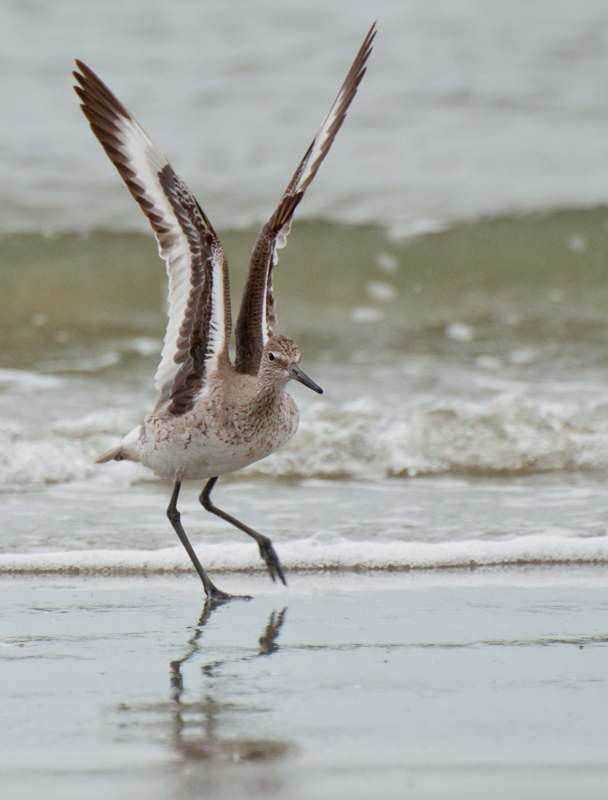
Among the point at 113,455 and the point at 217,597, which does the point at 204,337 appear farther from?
the point at 217,597

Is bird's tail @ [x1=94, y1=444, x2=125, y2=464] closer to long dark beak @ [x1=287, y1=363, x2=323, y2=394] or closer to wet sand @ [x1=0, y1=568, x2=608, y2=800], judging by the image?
wet sand @ [x1=0, y1=568, x2=608, y2=800]

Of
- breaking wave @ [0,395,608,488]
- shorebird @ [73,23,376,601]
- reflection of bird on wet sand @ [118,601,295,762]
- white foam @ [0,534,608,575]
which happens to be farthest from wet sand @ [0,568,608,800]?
breaking wave @ [0,395,608,488]

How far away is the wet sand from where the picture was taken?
2533mm

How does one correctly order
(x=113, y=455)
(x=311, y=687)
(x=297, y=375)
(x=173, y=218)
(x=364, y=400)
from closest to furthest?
(x=311, y=687), (x=173, y=218), (x=297, y=375), (x=113, y=455), (x=364, y=400)

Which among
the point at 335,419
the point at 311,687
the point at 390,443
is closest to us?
the point at 311,687

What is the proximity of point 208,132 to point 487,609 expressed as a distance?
33.0ft

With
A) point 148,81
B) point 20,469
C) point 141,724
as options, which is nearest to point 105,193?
point 148,81

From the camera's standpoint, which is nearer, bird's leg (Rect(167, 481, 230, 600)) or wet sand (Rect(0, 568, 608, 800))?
→ wet sand (Rect(0, 568, 608, 800))

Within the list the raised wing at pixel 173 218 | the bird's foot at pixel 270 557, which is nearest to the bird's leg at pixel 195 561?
the bird's foot at pixel 270 557

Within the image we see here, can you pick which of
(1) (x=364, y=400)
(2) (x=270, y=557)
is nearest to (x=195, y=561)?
(2) (x=270, y=557)

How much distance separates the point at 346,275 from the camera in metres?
11.1

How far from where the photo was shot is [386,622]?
3871 millimetres

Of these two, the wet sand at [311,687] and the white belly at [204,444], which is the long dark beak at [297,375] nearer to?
the white belly at [204,444]

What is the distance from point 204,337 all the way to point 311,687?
1.79 metres
